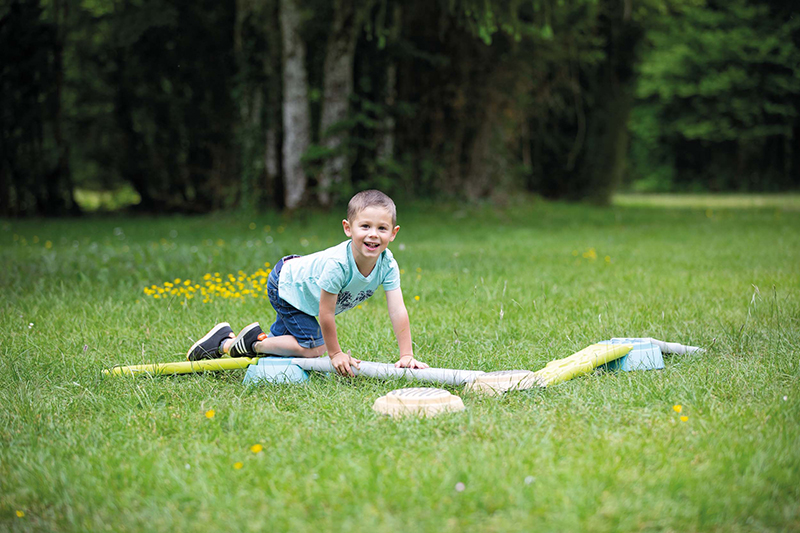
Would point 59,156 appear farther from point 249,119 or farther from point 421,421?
point 421,421

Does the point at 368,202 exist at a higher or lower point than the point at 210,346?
higher

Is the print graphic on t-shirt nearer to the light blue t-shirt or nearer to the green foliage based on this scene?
the light blue t-shirt

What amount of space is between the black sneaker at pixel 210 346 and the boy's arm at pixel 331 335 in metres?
0.75

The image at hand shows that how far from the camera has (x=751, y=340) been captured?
402 cm

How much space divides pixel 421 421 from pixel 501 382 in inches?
20.7

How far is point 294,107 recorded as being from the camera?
11969mm

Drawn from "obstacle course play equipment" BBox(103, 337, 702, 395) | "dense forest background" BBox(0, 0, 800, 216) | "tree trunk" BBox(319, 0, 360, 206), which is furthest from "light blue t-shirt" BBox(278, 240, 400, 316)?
"tree trunk" BBox(319, 0, 360, 206)

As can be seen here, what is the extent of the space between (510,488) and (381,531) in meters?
0.44

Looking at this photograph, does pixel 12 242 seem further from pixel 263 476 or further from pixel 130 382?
pixel 263 476

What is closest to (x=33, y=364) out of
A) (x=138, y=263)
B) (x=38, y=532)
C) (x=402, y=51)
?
(x=38, y=532)

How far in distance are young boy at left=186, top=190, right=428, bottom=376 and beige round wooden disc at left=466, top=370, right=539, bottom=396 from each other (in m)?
0.35

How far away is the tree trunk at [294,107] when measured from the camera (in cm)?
1174

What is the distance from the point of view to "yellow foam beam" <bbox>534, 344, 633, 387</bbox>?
3299 mm

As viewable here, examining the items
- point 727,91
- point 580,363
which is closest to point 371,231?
point 580,363
